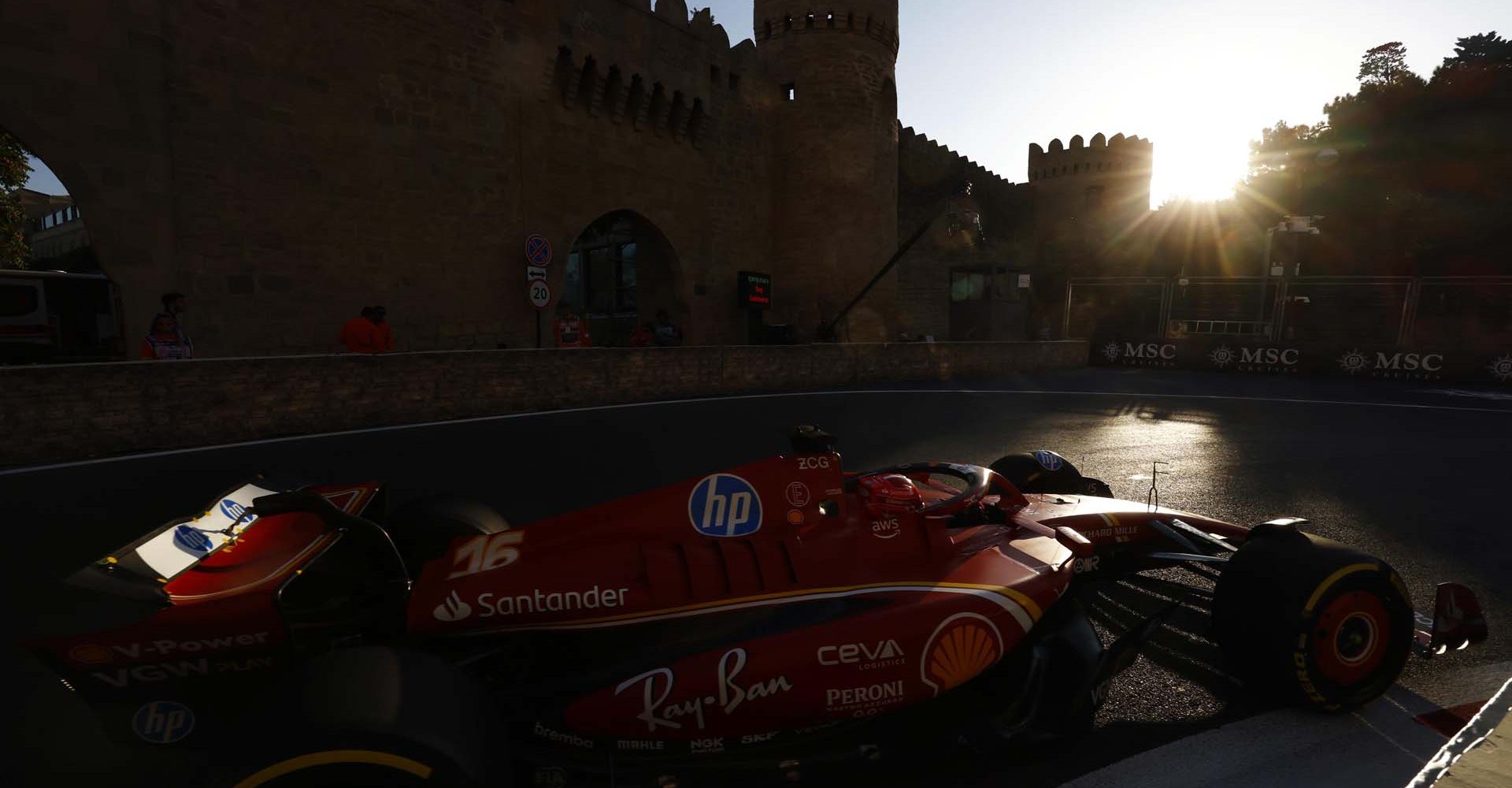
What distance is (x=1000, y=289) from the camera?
32156 mm

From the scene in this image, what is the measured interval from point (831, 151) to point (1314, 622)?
22.8m

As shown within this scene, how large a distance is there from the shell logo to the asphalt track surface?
427 millimetres

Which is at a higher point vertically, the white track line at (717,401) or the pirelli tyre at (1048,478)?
the pirelli tyre at (1048,478)

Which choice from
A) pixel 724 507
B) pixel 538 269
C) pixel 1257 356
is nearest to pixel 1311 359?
pixel 1257 356

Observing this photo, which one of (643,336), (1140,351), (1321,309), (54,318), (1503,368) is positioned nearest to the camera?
(54,318)

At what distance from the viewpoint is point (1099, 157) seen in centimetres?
4534

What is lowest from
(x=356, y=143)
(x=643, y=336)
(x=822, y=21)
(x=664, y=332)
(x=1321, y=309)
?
(x=643, y=336)

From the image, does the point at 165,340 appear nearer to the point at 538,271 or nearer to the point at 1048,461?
the point at 538,271

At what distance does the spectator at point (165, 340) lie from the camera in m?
8.95

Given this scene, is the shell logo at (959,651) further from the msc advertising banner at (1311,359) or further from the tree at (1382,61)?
the tree at (1382,61)

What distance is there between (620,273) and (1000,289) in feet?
60.0

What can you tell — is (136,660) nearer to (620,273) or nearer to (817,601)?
(817,601)

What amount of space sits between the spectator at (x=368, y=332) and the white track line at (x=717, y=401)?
5.66 ft

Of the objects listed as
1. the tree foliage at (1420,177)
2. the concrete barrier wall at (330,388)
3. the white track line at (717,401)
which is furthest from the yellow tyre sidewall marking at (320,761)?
the tree foliage at (1420,177)
